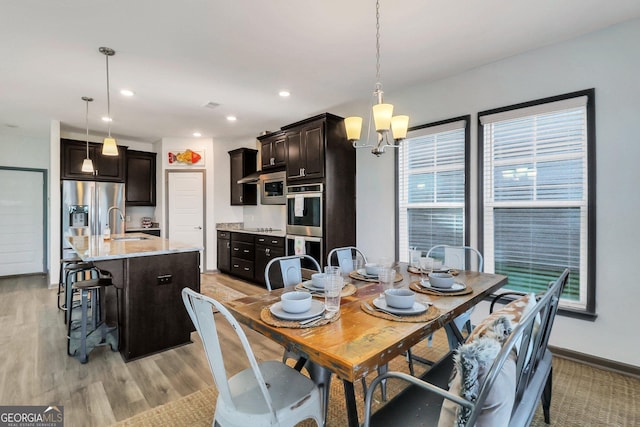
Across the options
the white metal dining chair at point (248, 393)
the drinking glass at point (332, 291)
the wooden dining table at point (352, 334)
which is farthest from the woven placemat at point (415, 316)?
the white metal dining chair at point (248, 393)

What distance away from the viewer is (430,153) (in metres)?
3.45

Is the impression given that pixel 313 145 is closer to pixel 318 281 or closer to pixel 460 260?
pixel 460 260

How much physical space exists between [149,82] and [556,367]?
4752 millimetres

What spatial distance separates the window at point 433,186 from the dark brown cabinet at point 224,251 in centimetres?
337

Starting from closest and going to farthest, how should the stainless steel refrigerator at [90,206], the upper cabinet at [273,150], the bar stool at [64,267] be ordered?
the bar stool at [64,267]
the upper cabinet at [273,150]
the stainless steel refrigerator at [90,206]

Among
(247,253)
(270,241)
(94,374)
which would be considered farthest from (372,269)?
(247,253)

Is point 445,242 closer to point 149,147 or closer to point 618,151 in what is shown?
point 618,151

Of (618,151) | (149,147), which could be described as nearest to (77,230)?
(149,147)

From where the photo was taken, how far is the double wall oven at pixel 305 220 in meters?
3.95

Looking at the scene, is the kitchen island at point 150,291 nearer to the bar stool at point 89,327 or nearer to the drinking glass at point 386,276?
the bar stool at point 89,327

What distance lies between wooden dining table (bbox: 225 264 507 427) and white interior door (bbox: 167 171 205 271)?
4.85 metres

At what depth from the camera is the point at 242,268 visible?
533 centimetres

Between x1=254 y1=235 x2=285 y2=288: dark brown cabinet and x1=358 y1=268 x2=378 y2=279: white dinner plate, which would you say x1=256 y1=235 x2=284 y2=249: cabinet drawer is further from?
x1=358 y1=268 x2=378 y2=279: white dinner plate

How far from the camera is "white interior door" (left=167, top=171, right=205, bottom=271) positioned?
5.90 metres
